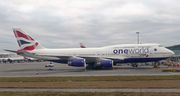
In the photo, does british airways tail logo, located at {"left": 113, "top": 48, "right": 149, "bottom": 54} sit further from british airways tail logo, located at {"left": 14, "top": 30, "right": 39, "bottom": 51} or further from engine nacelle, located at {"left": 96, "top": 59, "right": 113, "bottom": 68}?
british airways tail logo, located at {"left": 14, "top": 30, "right": 39, "bottom": 51}

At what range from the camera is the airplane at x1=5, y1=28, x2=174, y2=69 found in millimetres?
33594

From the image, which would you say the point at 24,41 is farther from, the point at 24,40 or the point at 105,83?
the point at 105,83

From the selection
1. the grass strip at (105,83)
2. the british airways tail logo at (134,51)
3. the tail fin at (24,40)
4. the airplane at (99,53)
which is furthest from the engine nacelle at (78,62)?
the grass strip at (105,83)

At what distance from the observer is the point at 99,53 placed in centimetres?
3606

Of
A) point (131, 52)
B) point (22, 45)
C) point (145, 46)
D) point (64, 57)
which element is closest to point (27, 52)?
point (22, 45)

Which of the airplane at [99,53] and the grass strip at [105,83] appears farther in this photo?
the airplane at [99,53]

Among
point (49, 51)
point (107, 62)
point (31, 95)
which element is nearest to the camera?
point (31, 95)

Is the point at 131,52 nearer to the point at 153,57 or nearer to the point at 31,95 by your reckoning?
the point at 153,57

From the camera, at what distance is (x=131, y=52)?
34.4 meters

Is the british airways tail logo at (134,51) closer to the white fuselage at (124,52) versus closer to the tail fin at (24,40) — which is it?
the white fuselage at (124,52)

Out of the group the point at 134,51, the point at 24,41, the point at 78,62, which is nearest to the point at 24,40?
the point at 24,41

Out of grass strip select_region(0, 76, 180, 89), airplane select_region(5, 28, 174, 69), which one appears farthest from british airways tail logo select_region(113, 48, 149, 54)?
grass strip select_region(0, 76, 180, 89)

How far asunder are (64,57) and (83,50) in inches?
190

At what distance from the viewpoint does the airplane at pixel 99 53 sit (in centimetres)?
3359
